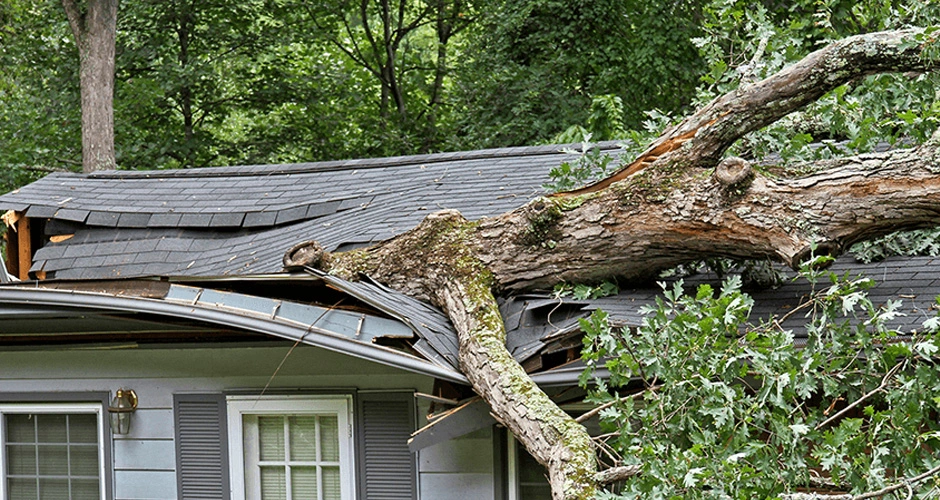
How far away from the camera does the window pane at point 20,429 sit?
20.9ft

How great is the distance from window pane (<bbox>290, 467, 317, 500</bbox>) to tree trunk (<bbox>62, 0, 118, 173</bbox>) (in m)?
8.88

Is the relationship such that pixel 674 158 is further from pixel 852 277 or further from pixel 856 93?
pixel 856 93

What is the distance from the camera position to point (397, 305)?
5.21m

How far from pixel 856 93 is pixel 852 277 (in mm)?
1302

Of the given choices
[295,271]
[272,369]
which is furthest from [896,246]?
[272,369]

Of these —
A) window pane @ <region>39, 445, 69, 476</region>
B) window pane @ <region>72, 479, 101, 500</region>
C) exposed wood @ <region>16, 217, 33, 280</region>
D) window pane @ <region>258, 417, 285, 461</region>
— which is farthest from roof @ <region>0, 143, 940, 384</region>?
window pane @ <region>72, 479, 101, 500</region>

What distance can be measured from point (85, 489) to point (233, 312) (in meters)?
2.06

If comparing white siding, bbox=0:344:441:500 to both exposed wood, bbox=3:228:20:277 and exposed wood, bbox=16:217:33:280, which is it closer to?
exposed wood, bbox=16:217:33:280

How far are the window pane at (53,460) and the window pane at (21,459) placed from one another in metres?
0.06

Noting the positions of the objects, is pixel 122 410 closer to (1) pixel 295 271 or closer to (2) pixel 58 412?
(2) pixel 58 412

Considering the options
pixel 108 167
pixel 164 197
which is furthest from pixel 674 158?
pixel 108 167

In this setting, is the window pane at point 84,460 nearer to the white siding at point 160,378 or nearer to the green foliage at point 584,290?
the white siding at point 160,378

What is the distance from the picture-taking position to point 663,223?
5.02 metres

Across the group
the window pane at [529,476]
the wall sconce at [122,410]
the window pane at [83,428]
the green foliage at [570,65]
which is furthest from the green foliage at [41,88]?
the window pane at [529,476]
